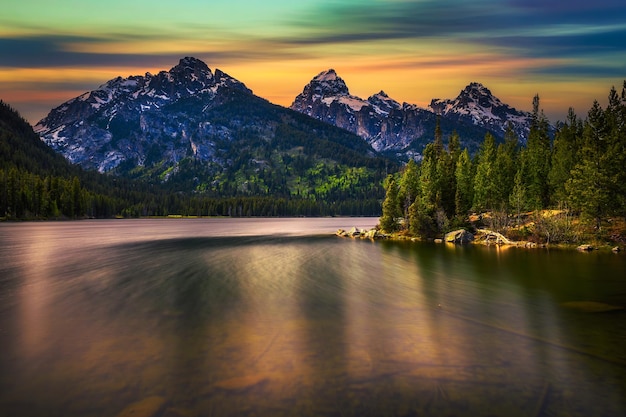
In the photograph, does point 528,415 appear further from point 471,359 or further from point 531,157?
point 531,157

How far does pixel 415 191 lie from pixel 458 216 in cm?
1727

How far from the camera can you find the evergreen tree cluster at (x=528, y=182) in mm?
87812

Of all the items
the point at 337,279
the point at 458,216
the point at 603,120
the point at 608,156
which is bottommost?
the point at 337,279

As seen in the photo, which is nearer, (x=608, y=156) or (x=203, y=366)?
(x=203, y=366)

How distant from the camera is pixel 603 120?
104 metres

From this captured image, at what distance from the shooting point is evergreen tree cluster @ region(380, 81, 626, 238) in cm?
8781

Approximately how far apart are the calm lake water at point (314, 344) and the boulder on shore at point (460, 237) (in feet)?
160

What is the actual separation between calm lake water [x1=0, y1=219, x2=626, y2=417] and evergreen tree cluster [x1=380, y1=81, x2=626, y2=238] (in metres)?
38.8

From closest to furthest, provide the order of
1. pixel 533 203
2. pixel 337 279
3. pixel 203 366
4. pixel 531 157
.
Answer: pixel 203 366
pixel 337 279
pixel 533 203
pixel 531 157

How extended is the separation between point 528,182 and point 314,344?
11514cm

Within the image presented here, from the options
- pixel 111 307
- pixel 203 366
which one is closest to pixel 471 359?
pixel 203 366

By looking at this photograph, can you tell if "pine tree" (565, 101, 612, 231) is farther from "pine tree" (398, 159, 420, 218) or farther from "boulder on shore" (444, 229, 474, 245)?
"pine tree" (398, 159, 420, 218)

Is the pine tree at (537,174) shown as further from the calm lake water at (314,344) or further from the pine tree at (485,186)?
the calm lake water at (314,344)

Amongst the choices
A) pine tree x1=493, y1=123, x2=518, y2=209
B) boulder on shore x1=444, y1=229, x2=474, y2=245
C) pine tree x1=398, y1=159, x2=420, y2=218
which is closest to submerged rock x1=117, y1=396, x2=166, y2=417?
boulder on shore x1=444, y1=229, x2=474, y2=245
